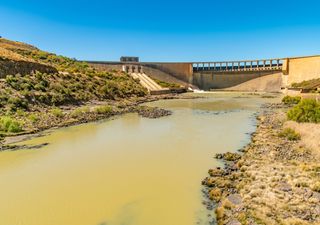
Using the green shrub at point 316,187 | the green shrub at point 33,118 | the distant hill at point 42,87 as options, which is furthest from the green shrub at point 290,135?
the distant hill at point 42,87

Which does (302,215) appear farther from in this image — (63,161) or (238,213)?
(63,161)

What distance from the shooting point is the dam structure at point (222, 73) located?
2317 inches

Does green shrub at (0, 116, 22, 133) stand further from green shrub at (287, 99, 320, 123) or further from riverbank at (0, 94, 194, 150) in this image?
green shrub at (287, 99, 320, 123)

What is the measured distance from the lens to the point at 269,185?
887cm

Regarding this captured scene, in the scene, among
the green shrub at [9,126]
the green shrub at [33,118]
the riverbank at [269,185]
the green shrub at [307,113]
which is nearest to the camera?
the riverbank at [269,185]

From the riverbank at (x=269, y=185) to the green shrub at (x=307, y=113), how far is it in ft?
12.3

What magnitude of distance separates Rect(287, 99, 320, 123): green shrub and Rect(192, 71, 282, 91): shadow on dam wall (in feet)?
148

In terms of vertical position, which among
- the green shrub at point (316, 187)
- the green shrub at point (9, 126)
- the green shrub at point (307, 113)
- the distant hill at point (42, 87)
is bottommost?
the green shrub at point (316, 187)

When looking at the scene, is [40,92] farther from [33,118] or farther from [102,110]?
[33,118]

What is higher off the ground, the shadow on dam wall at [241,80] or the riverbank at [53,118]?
the shadow on dam wall at [241,80]

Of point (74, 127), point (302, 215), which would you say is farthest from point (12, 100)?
point (302, 215)

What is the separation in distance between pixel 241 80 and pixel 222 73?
16.8ft

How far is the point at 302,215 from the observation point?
23.2ft

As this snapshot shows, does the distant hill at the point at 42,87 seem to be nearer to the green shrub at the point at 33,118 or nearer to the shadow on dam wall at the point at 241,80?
the green shrub at the point at 33,118
